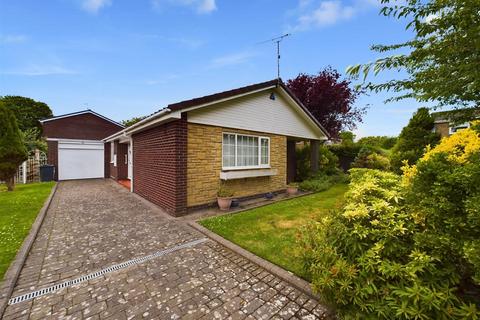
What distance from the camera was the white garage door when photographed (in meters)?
15.5

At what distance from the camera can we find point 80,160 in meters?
16.1

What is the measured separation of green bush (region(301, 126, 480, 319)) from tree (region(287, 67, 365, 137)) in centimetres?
1653

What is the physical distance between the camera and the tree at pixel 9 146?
9.84 metres

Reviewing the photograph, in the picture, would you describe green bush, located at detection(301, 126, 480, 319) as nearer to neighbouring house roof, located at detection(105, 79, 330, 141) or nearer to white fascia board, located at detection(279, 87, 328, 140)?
neighbouring house roof, located at detection(105, 79, 330, 141)

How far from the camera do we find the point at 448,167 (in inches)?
81.8

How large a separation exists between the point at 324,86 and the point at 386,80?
13210 mm

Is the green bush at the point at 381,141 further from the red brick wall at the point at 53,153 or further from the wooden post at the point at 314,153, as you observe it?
the red brick wall at the point at 53,153

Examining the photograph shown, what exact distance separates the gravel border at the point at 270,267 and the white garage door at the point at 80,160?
1575 cm

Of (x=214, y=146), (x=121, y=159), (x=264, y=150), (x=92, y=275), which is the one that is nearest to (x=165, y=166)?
(x=214, y=146)

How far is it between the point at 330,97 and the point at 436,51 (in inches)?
549

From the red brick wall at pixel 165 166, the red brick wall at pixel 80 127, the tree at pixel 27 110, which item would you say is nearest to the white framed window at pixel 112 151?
the red brick wall at pixel 80 127

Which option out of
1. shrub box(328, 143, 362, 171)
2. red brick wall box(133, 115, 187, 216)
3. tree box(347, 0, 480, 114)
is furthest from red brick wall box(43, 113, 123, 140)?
shrub box(328, 143, 362, 171)

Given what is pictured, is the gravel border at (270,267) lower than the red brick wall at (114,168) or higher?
lower

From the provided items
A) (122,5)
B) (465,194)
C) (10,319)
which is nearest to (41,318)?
(10,319)
